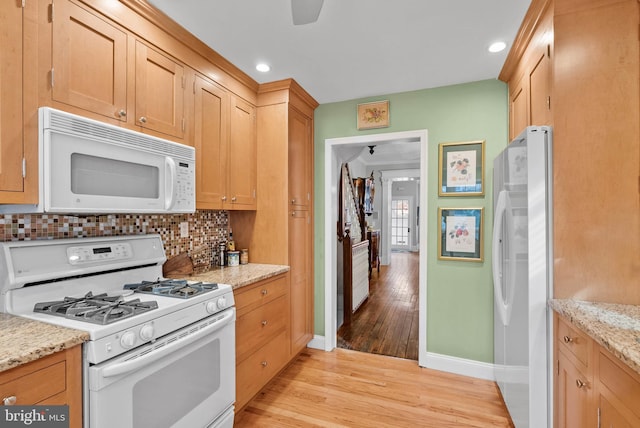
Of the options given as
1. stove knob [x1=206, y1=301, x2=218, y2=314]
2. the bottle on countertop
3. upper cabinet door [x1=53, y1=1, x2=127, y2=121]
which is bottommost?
stove knob [x1=206, y1=301, x2=218, y2=314]

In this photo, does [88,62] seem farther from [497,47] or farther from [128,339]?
[497,47]

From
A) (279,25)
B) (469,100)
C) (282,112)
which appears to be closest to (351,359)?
(282,112)

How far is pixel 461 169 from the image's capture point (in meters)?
2.64

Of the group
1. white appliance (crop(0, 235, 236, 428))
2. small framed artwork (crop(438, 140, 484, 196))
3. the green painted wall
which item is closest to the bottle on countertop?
white appliance (crop(0, 235, 236, 428))

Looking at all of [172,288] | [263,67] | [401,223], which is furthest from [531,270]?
[401,223]

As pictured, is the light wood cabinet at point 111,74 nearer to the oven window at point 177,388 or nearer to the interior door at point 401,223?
the oven window at point 177,388

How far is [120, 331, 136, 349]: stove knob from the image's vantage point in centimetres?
119

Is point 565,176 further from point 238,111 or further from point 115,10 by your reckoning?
point 115,10

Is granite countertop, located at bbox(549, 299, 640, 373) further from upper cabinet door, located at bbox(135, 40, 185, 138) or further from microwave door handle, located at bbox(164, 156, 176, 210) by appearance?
upper cabinet door, located at bbox(135, 40, 185, 138)

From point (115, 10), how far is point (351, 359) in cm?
307

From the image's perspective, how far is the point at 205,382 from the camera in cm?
160

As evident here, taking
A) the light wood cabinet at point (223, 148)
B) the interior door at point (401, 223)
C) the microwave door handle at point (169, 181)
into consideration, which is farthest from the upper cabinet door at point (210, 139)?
the interior door at point (401, 223)

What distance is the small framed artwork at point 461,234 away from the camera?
2.60 m

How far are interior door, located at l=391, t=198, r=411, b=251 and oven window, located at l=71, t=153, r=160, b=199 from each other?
32.1 feet
